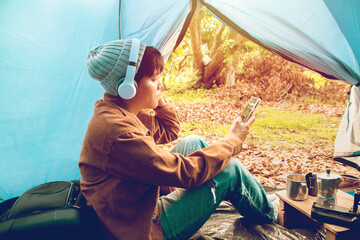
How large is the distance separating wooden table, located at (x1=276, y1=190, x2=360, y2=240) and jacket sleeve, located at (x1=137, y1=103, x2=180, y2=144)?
3.20 feet

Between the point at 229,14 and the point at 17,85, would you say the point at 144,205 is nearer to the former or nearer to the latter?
the point at 17,85

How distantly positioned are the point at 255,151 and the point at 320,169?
956mm

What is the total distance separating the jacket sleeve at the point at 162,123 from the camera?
2.02 metres

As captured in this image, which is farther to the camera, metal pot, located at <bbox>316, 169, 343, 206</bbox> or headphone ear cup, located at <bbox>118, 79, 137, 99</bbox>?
metal pot, located at <bbox>316, 169, 343, 206</bbox>

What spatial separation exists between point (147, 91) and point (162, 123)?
2.29 ft

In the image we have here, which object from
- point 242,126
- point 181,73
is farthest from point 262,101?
point 242,126

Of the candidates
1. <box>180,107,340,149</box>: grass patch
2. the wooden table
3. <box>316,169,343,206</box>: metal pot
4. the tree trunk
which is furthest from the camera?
the tree trunk

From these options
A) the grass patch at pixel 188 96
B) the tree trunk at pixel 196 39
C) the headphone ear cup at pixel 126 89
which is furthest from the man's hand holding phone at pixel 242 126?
the tree trunk at pixel 196 39

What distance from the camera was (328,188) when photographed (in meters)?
1.56

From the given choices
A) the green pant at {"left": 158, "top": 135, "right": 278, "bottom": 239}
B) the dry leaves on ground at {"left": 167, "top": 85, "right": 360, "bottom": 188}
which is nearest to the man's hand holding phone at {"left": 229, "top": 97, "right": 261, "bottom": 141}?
the green pant at {"left": 158, "top": 135, "right": 278, "bottom": 239}

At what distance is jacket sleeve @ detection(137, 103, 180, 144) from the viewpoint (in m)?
2.02

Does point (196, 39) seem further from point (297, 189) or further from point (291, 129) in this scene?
point (297, 189)

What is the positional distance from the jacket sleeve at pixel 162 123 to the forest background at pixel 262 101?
140cm

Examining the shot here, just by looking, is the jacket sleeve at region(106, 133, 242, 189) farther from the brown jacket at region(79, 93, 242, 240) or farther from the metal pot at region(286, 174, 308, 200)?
the metal pot at region(286, 174, 308, 200)
